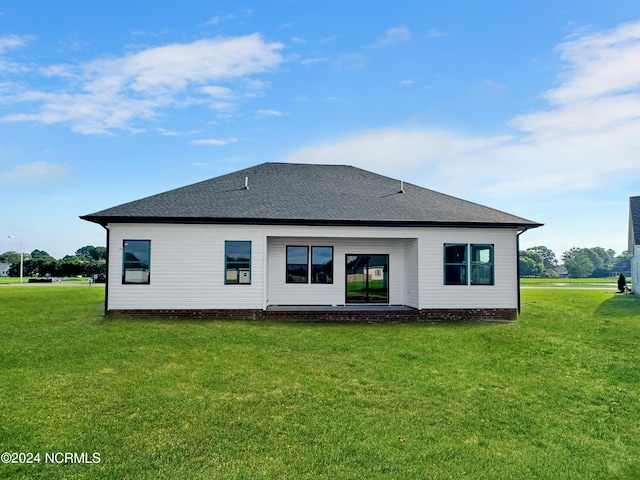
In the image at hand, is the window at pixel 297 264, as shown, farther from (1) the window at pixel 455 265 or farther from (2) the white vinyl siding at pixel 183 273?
(1) the window at pixel 455 265

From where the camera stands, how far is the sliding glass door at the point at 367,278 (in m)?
17.8

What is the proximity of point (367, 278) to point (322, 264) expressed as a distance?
1.83 meters

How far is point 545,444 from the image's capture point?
586cm

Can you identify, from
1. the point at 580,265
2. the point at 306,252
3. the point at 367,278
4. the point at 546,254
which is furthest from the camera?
the point at 546,254

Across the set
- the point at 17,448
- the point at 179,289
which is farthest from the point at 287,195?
the point at 17,448

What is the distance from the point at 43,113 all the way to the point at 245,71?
8.22 m

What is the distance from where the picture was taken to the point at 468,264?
53.8 ft

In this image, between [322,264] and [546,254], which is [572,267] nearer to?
[546,254]

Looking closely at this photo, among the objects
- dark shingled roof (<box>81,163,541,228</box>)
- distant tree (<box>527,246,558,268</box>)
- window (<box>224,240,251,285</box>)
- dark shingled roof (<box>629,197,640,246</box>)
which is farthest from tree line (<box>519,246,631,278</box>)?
window (<box>224,240,251,285</box>)

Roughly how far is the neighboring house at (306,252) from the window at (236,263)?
3cm

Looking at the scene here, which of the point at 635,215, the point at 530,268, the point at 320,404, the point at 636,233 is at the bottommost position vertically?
the point at 320,404

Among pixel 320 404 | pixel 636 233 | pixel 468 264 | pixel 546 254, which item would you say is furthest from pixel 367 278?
pixel 546 254

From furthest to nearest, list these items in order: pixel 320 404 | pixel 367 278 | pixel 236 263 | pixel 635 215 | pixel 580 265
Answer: pixel 580 265 < pixel 635 215 < pixel 367 278 < pixel 236 263 < pixel 320 404

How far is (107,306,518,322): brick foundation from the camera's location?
1527 centimetres
